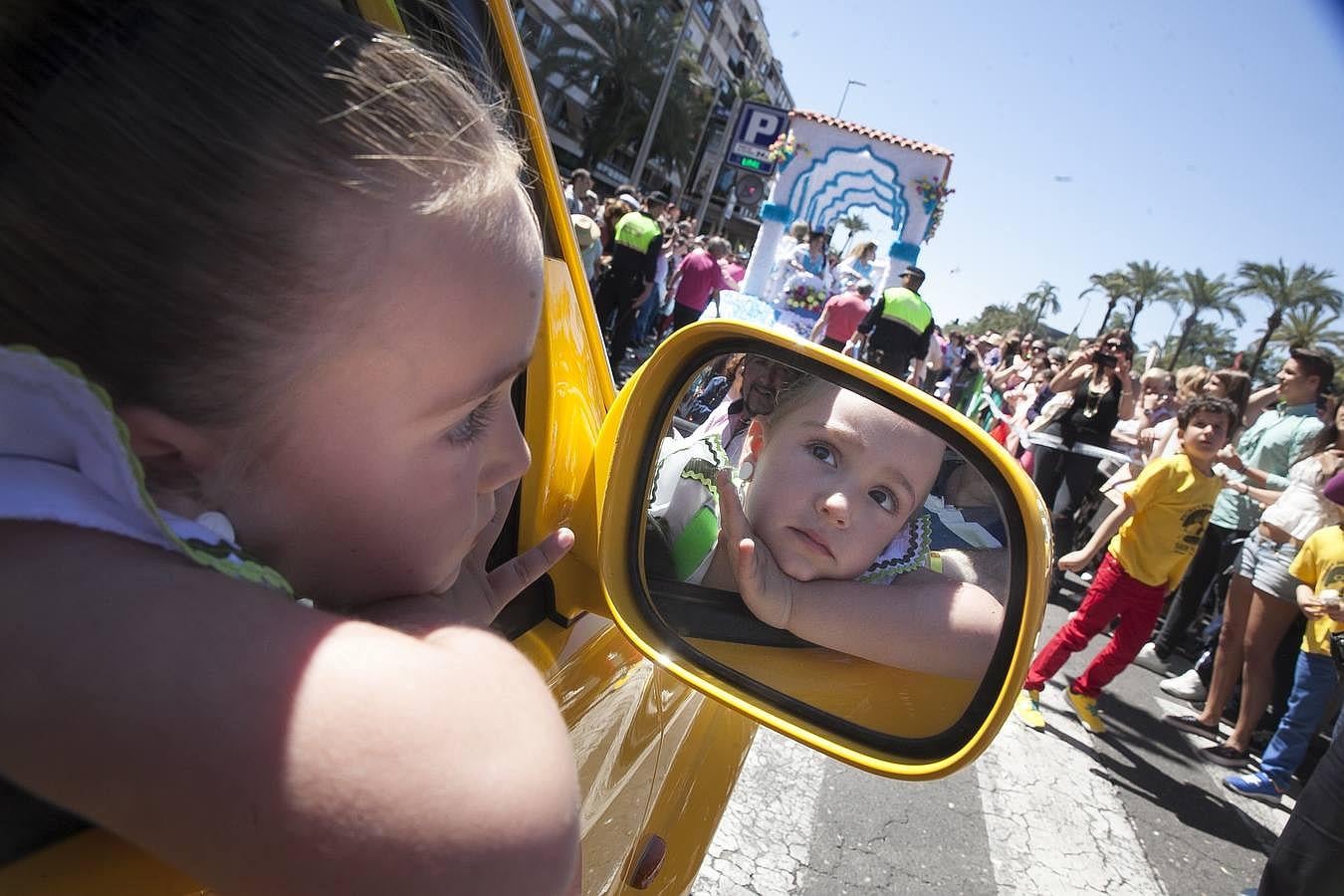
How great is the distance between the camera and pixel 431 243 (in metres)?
0.69

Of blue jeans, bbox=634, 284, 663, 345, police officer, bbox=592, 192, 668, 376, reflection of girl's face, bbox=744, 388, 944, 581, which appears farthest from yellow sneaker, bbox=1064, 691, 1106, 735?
blue jeans, bbox=634, 284, 663, 345

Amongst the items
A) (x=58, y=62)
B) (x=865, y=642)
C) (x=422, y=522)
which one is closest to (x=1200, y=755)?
(x=865, y=642)

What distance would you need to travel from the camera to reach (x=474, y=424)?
0.82 meters

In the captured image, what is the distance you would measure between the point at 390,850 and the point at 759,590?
86cm

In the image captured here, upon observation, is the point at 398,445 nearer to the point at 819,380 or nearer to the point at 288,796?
the point at 288,796

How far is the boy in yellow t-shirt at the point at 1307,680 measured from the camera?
15.9 feet

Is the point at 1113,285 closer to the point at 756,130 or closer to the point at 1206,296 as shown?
the point at 1206,296

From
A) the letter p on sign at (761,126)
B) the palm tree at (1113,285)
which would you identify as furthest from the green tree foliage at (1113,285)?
the letter p on sign at (761,126)

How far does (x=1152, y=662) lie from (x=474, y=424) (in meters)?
7.75

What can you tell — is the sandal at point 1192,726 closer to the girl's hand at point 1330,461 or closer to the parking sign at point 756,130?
the girl's hand at point 1330,461

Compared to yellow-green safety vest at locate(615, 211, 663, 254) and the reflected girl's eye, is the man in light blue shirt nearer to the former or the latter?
the reflected girl's eye

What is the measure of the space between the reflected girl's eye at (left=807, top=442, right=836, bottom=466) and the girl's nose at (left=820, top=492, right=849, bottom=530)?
50 millimetres

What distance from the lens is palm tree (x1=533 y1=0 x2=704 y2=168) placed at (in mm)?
47125

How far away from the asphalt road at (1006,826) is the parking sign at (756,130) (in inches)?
932
